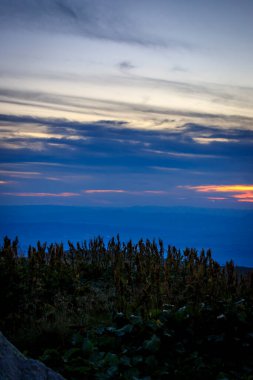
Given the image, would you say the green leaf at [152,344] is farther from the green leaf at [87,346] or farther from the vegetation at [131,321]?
the green leaf at [87,346]

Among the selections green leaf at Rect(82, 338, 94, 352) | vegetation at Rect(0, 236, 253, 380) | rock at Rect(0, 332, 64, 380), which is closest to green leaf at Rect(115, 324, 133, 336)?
vegetation at Rect(0, 236, 253, 380)

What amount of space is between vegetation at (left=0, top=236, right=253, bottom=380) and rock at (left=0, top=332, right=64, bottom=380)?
175cm

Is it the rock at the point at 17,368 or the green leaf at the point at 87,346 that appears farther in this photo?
the green leaf at the point at 87,346

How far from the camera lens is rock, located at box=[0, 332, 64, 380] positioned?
4070 mm

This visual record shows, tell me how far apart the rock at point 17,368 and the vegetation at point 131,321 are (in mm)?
1750

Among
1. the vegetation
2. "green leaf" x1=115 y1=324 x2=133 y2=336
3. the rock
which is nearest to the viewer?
the rock

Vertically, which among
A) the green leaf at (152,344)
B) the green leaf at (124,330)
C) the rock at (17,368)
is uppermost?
the green leaf at (124,330)

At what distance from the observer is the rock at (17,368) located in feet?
13.4

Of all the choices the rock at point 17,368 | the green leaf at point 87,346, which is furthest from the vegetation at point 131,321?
the rock at point 17,368

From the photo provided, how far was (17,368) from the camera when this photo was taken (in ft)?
13.8

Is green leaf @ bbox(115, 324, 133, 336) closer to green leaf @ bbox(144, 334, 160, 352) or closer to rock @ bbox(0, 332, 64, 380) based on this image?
green leaf @ bbox(144, 334, 160, 352)

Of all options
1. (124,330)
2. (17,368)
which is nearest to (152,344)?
(124,330)

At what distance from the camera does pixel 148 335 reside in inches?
292

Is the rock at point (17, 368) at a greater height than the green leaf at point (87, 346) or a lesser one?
lesser
